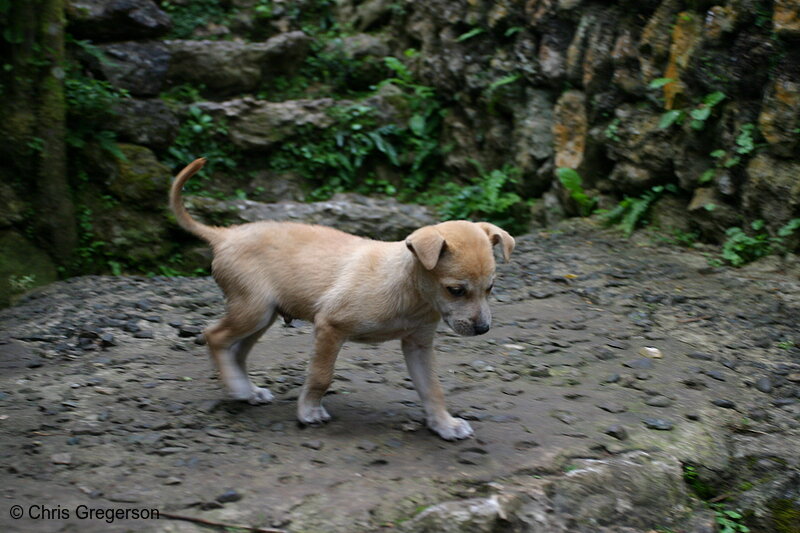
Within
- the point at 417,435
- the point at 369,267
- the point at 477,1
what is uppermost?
the point at 477,1

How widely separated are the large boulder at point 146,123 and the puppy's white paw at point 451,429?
27.9 ft

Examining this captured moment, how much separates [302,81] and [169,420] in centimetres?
1114

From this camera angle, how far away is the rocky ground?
14.3 feet

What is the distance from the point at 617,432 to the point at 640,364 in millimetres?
1669

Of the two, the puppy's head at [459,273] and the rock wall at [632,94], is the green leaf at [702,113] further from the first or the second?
the puppy's head at [459,273]

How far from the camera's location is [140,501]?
4.20 metres

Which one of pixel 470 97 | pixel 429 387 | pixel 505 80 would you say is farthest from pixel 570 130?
pixel 429 387

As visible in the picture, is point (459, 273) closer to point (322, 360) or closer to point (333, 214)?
point (322, 360)

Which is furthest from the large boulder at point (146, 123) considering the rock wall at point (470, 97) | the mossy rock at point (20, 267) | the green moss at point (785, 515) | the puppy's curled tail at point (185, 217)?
the green moss at point (785, 515)

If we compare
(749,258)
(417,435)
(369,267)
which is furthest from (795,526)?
(749,258)

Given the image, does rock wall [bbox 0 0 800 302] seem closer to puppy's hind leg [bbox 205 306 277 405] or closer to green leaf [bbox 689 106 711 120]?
green leaf [bbox 689 106 711 120]

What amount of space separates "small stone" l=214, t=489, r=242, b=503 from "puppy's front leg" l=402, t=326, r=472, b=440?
62.6 inches

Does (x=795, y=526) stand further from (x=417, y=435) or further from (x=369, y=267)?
(x=369, y=267)

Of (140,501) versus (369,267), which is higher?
(369,267)
